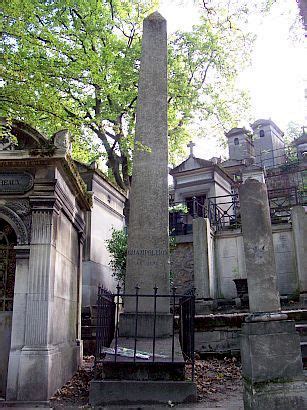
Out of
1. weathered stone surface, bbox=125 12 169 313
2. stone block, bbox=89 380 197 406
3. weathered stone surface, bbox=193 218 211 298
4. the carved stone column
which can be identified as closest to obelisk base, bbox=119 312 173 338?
weathered stone surface, bbox=125 12 169 313

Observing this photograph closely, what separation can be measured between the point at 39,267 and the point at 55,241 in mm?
446

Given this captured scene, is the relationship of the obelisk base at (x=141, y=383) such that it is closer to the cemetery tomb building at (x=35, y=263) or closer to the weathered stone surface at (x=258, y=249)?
the cemetery tomb building at (x=35, y=263)

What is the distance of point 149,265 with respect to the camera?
7.11 metres

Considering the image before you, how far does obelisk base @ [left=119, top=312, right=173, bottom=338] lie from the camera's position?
259 inches

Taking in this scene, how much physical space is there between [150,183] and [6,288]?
3.20m

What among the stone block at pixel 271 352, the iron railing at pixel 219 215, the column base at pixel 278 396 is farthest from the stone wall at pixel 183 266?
the column base at pixel 278 396

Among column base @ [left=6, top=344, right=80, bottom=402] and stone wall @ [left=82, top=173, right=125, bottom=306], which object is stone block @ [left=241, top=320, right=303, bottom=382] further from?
stone wall @ [left=82, top=173, right=125, bottom=306]

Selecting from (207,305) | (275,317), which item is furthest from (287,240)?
(275,317)

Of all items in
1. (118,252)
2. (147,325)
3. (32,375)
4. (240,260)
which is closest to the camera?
(32,375)

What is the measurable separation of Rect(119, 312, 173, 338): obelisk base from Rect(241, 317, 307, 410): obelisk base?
2.66 m

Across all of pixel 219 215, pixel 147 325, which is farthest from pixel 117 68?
pixel 147 325

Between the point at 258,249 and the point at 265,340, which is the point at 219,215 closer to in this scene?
the point at 258,249

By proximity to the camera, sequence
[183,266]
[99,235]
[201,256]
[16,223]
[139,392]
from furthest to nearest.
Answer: [183,266] → [201,256] → [99,235] → [16,223] → [139,392]

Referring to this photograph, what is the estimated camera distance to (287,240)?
12852 millimetres
